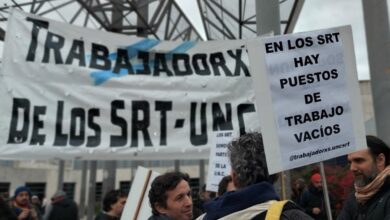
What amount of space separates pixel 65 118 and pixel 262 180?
2503mm

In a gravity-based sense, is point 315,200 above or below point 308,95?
below

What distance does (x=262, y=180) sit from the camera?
5.82 ft

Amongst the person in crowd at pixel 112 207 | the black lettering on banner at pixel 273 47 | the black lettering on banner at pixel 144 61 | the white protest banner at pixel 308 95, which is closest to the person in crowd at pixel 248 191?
the white protest banner at pixel 308 95

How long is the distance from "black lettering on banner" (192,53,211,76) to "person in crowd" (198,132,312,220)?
2506 millimetres

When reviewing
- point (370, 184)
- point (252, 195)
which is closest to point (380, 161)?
point (370, 184)

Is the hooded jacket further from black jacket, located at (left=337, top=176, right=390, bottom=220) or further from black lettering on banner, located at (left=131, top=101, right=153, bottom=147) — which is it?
black lettering on banner, located at (left=131, top=101, right=153, bottom=147)

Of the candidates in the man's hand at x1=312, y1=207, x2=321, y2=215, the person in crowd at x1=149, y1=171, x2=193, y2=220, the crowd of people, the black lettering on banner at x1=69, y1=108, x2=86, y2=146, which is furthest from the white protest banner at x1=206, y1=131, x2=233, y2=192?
the man's hand at x1=312, y1=207, x2=321, y2=215

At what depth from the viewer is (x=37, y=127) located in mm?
3730

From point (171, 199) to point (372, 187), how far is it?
1.19 m

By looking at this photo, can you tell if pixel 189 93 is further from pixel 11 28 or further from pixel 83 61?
pixel 11 28

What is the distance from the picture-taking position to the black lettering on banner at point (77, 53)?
4.05 metres

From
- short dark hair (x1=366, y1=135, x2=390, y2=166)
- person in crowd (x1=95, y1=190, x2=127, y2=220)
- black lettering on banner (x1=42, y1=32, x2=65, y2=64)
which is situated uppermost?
black lettering on banner (x1=42, y1=32, x2=65, y2=64)

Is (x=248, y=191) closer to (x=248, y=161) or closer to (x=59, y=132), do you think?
(x=248, y=161)

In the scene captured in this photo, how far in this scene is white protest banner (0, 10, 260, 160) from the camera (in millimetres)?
3715
